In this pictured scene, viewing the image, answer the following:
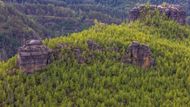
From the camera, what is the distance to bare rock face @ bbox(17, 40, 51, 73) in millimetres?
113188

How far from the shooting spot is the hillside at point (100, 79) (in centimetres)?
10900

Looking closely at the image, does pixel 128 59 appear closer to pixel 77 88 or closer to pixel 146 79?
pixel 146 79

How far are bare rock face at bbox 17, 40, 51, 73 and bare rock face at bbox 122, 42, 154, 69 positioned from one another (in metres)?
16.4

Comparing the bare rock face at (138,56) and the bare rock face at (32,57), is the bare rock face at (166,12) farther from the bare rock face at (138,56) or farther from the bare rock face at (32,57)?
the bare rock face at (32,57)

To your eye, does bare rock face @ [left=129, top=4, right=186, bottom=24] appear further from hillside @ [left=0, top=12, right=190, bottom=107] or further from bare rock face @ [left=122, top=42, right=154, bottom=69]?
bare rock face @ [left=122, top=42, right=154, bottom=69]

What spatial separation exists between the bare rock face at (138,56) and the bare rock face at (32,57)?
16.4m

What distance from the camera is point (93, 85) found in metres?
114

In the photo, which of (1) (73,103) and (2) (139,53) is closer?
(1) (73,103)

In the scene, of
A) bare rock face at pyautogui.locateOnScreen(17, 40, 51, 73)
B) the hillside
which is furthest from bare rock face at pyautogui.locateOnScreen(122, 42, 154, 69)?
bare rock face at pyautogui.locateOnScreen(17, 40, 51, 73)

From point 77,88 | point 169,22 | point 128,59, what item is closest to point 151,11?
point 169,22

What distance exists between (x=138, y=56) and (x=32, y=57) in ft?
69.0

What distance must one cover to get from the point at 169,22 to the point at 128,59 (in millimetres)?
33973

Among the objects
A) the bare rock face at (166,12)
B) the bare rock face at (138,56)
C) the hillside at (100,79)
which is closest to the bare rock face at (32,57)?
the hillside at (100,79)

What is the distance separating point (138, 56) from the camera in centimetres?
11919
